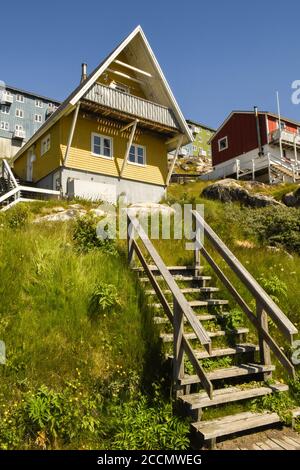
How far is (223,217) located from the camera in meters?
13.7

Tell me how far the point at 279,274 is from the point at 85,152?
14235mm

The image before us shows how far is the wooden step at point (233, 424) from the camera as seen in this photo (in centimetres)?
421

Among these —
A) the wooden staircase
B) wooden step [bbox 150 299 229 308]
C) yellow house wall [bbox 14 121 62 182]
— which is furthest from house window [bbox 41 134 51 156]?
wooden step [bbox 150 299 229 308]

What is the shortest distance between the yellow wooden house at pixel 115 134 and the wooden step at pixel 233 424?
1483 cm

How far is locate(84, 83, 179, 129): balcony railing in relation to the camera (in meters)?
18.7

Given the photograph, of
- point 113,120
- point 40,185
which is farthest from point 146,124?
point 40,185

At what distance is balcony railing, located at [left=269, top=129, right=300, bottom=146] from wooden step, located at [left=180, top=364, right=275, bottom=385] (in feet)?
103

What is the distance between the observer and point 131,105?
2020cm

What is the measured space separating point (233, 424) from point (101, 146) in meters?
18.2

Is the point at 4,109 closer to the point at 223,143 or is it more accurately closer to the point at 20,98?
the point at 20,98

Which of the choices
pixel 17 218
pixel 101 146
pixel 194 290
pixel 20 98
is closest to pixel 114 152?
pixel 101 146

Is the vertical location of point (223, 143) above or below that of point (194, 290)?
above

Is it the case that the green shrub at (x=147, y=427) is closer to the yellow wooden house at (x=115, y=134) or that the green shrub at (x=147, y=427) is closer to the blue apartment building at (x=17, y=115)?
the yellow wooden house at (x=115, y=134)

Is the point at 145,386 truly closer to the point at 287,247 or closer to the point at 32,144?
the point at 287,247
